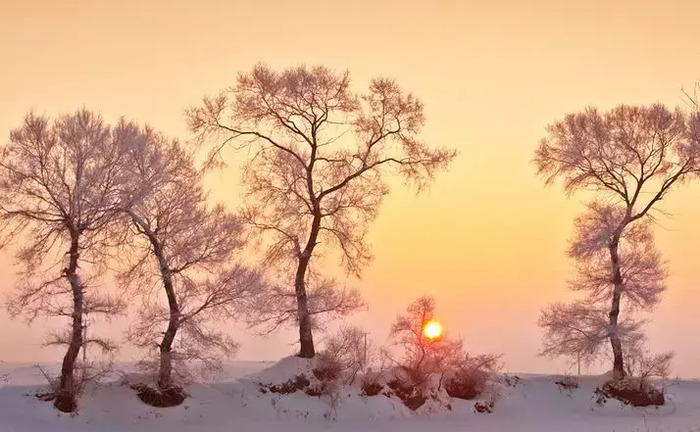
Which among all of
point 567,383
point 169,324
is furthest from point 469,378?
point 169,324

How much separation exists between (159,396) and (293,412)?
4.91 m

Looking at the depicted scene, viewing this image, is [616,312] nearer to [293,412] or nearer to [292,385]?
[292,385]

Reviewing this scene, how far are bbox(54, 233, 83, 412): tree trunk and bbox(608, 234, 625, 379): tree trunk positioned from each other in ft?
75.0

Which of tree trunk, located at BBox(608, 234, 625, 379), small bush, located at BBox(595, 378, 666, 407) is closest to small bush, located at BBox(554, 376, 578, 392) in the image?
small bush, located at BBox(595, 378, 666, 407)

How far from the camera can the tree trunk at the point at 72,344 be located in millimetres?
25062

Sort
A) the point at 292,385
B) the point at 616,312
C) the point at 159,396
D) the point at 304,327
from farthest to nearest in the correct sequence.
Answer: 1. the point at 616,312
2. the point at 304,327
3. the point at 292,385
4. the point at 159,396

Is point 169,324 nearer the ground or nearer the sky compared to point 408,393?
nearer the sky

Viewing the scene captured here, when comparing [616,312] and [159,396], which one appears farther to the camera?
[616,312]

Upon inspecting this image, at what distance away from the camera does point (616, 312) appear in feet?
114

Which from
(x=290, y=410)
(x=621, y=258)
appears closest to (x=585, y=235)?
(x=621, y=258)

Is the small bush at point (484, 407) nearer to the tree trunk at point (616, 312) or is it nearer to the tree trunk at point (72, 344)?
the tree trunk at point (616, 312)

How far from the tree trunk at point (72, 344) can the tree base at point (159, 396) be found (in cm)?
243

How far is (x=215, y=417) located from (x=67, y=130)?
36.7 feet

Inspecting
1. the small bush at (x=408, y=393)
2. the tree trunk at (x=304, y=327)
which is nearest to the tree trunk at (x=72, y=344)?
the tree trunk at (x=304, y=327)
